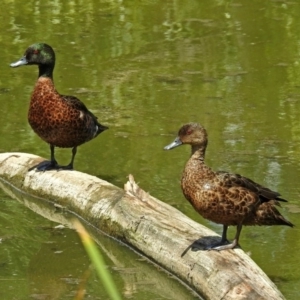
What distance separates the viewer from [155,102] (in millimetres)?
9203

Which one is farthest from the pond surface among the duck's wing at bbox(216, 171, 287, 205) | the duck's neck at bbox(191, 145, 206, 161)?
the duck's neck at bbox(191, 145, 206, 161)

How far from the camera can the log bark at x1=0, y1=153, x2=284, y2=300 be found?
5.16m

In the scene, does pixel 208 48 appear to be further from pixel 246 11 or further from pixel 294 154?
pixel 294 154

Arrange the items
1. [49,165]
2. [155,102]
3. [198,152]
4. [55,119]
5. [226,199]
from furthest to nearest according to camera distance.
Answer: [155,102] < [49,165] < [55,119] < [198,152] < [226,199]

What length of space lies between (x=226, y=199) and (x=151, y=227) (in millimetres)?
674

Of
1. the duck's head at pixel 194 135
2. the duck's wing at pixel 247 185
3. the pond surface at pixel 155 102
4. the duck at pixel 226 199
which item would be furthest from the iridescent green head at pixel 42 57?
the duck's wing at pixel 247 185

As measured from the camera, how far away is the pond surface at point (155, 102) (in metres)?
6.13

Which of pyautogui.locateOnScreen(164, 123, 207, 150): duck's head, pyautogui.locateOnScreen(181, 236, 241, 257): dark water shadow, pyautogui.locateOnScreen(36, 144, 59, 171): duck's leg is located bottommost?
pyautogui.locateOnScreen(36, 144, 59, 171): duck's leg

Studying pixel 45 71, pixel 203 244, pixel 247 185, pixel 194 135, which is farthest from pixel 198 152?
pixel 45 71

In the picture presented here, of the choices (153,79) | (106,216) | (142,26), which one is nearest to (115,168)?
(106,216)

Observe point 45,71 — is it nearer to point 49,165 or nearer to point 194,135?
point 49,165

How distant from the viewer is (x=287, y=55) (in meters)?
10.5

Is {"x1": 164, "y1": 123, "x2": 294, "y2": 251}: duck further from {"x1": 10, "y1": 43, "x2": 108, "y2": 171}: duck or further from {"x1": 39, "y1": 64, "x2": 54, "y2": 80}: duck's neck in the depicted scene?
{"x1": 39, "y1": 64, "x2": 54, "y2": 80}: duck's neck

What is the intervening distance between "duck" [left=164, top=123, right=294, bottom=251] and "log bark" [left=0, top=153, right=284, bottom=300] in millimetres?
165
